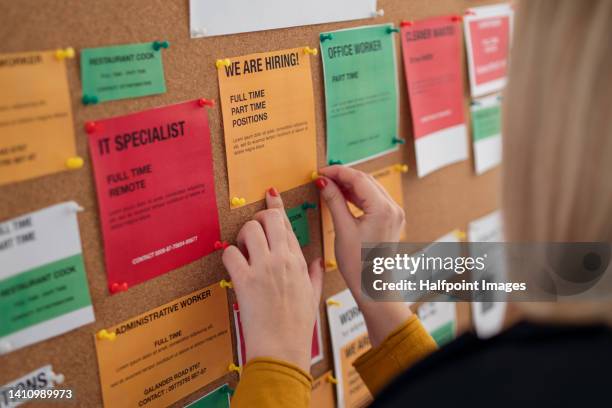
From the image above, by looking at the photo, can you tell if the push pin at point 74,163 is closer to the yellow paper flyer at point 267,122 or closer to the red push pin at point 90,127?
the red push pin at point 90,127

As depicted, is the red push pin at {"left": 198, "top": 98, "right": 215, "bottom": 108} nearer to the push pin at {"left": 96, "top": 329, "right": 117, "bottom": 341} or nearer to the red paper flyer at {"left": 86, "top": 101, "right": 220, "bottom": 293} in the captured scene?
the red paper flyer at {"left": 86, "top": 101, "right": 220, "bottom": 293}

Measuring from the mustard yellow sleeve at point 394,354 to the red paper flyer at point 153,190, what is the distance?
26 cm

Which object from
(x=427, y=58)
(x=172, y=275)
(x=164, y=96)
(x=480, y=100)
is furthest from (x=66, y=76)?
(x=480, y=100)

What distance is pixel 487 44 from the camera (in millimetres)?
1131

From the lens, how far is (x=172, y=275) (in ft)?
2.27

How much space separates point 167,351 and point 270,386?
0.39 ft

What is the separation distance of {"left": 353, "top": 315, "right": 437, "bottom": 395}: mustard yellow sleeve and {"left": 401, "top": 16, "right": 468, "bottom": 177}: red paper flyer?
28 centimetres

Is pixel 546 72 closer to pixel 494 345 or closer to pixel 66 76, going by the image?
pixel 494 345

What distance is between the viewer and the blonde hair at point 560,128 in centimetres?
52

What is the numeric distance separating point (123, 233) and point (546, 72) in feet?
1.35

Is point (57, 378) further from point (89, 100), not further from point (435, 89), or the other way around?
point (435, 89)

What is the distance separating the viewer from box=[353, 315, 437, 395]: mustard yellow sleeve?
82 centimetres

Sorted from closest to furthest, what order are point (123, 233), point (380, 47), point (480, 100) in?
point (123, 233) → point (380, 47) → point (480, 100)

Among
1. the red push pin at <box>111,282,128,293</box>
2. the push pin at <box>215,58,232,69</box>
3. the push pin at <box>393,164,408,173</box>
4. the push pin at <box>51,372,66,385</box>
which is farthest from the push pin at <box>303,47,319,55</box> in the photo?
the push pin at <box>51,372,66,385</box>
